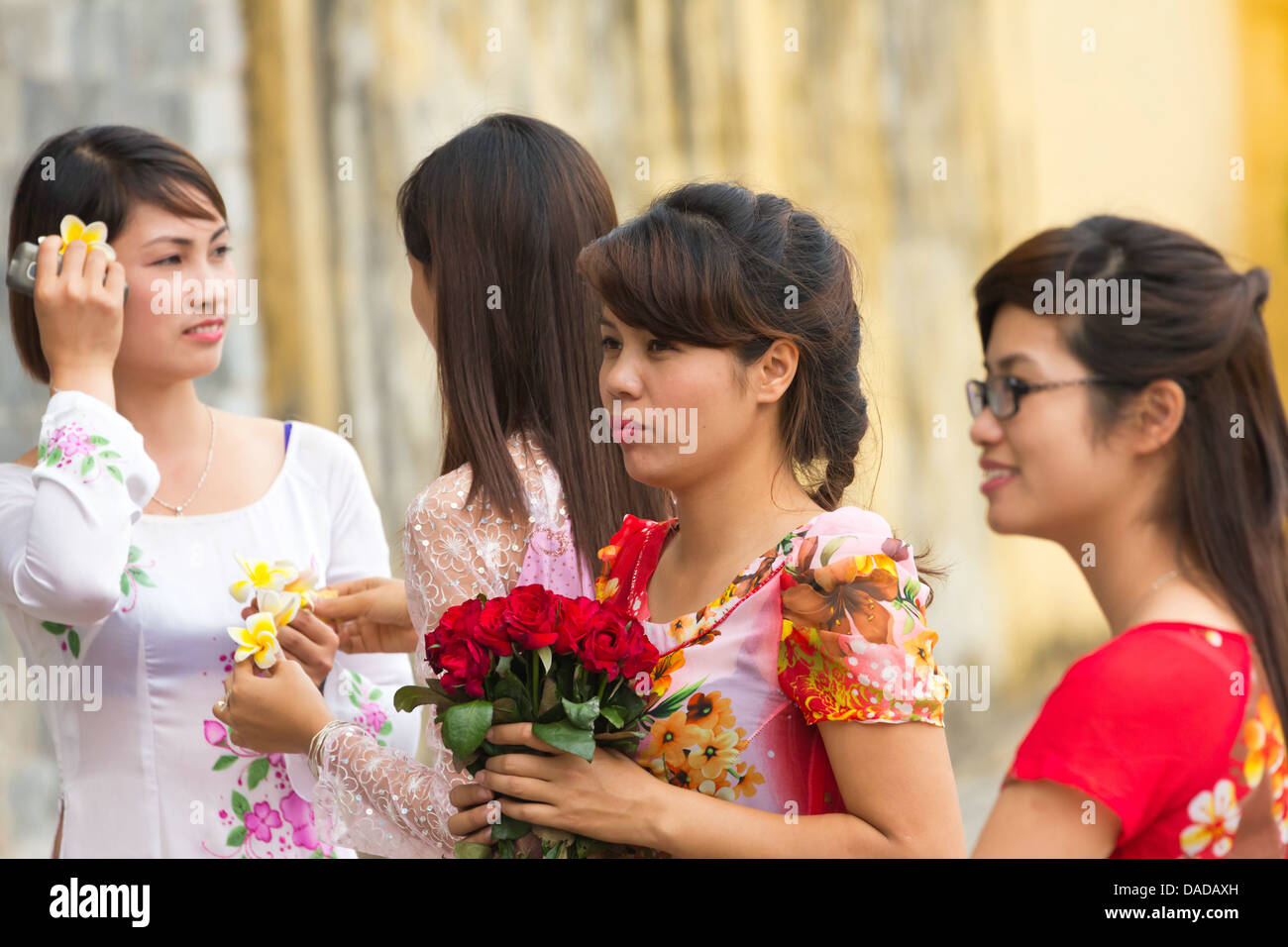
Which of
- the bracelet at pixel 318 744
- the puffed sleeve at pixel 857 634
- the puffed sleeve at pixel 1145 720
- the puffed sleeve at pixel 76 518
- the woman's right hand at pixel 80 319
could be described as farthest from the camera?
the woman's right hand at pixel 80 319

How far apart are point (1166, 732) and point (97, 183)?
2025mm

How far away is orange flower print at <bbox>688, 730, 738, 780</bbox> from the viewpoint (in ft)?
5.16

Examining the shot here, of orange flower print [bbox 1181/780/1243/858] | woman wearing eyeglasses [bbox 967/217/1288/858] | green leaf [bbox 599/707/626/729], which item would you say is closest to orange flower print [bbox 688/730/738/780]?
green leaf [bbox 599/707/626/729]

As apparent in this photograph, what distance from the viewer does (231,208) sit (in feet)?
16.4

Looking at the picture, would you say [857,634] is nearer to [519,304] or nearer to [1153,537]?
[1153,537]

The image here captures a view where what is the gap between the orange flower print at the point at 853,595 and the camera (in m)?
1.49

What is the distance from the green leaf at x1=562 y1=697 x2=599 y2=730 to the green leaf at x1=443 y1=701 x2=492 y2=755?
96 millimetres

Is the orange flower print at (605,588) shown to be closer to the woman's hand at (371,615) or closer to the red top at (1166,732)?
the woman's hand at (371,615)

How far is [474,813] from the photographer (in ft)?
5.24

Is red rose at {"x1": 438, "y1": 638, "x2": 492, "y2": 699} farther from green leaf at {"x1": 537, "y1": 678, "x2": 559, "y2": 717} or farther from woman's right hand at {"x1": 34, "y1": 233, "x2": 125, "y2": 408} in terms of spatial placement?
woman's right hand at {"x1": 34, "y1": 233, "x2": 125, "y2": 408}

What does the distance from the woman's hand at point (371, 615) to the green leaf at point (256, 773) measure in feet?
0.78

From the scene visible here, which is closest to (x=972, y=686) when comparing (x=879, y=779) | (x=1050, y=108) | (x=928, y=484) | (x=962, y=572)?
(x=962, y=572)

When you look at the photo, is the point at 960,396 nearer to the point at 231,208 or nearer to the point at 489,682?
the point at 231,208

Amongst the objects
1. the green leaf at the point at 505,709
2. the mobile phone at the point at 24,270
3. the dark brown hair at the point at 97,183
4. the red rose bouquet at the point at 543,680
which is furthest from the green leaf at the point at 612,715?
the dark brown hair at the point at 97,183
